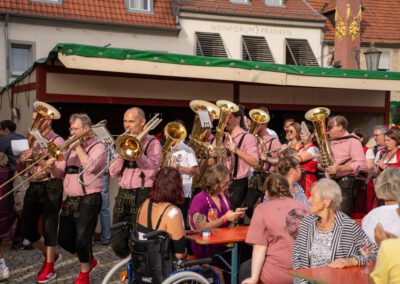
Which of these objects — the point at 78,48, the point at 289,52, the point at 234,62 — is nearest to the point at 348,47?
the point at 289,52

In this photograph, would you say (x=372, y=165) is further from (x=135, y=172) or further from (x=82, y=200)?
(x=82, y=200)

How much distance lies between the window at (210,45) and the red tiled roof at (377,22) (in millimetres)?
4379

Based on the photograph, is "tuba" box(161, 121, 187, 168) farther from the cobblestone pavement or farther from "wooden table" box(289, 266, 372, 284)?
"wooden table" box(289, 266, 372, 284)

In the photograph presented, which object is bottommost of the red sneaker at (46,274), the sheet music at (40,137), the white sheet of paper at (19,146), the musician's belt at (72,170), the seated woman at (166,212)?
the red sneaker at (46,274)

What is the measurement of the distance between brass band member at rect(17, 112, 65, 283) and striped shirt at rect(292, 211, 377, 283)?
3.06 metres

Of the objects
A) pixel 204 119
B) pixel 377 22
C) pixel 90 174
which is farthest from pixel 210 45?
pixel 90 174

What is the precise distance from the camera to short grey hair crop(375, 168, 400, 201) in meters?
3.94

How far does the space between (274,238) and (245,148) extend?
8.44ft

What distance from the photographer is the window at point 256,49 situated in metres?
20.3

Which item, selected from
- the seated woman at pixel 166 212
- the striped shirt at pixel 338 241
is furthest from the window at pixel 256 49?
the striped shirt at pixel 338 241

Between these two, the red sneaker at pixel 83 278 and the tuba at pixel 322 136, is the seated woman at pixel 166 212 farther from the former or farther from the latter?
the tuba at pixel 322 136

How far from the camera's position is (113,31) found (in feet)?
61.0

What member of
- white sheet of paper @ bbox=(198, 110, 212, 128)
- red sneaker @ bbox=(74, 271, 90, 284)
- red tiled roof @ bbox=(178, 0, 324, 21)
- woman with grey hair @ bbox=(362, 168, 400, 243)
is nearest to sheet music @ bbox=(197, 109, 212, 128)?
white sheet of paper @ bbox=(198, 110, 212, 128)

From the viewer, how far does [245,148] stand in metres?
7.01
